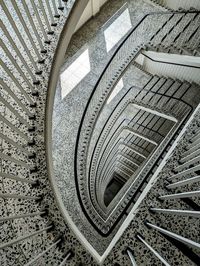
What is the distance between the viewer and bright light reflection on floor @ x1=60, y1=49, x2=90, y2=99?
26.0 feet

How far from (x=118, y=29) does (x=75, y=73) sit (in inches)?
91.2

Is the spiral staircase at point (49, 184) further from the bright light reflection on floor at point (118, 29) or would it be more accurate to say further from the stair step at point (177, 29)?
the bright light reflection on floor at point (118, 29)

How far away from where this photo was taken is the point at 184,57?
20.8 feet

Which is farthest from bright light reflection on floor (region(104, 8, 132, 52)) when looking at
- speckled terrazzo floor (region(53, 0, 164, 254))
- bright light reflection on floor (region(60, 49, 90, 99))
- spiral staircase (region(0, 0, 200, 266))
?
spiral staircase (region(0, 0, 200, 266))

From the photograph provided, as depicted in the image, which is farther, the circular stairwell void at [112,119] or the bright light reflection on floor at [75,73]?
the bright light reflection on floor at [75,73]

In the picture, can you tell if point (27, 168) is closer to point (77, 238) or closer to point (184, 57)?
point (77, 238)

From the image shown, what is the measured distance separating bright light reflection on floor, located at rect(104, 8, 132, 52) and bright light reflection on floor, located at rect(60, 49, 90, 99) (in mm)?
916

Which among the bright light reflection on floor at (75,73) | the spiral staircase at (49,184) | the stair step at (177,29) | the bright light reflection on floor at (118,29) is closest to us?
the spiral staircase at (49,184)

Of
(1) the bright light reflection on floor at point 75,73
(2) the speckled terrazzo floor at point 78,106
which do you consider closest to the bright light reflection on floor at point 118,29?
(2) the speckled terrazzo floor at point 78,106

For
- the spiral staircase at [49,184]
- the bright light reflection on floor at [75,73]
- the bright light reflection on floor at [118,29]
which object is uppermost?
the bright light reflection on floor at [118,29]

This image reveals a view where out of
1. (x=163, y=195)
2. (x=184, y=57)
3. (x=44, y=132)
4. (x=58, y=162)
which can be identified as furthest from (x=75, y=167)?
(x=184, y=57)

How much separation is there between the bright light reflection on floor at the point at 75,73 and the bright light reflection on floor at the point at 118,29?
92cm

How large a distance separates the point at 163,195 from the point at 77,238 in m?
1.15

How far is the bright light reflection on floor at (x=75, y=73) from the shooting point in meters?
7.92
